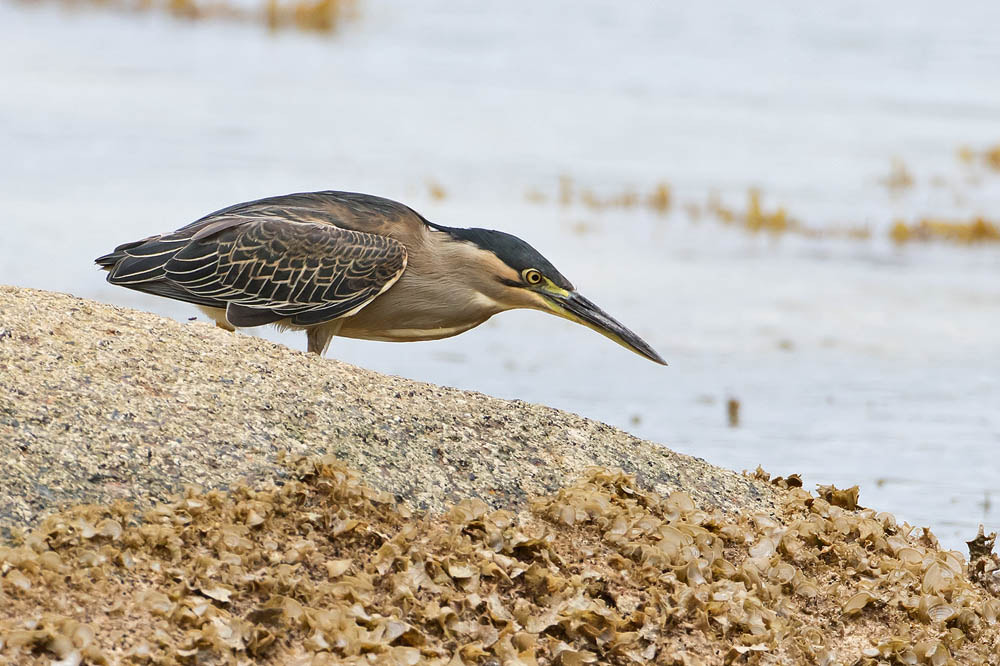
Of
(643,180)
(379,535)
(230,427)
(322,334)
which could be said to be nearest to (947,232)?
(643,180)

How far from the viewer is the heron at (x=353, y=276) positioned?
20.3 feet

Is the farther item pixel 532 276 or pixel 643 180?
pixel 643 180

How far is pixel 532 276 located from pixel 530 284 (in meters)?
0.04

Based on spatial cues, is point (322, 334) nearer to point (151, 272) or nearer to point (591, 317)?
point (151, 272)

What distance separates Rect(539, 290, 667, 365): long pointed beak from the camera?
20.4 feet

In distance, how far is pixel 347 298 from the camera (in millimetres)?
6133

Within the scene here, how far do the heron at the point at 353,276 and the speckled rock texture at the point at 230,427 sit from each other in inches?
23.9

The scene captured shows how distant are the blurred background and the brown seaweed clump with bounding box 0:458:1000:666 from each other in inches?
67.3

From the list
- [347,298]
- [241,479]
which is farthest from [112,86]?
[241,479]

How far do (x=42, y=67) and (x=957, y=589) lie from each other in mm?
17935

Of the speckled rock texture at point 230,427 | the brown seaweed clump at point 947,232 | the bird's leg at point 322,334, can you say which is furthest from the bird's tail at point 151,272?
the brown seaweed clump at point 947,232

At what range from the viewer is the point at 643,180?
16.2 metres

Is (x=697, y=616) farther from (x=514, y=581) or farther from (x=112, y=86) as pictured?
(x=112, y=86)

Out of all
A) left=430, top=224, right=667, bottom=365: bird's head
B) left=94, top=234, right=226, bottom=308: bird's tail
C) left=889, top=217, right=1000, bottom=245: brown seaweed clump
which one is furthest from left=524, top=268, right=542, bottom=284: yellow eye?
left=889, top=217, right=1000, bottom=245: brown seaweed clump
